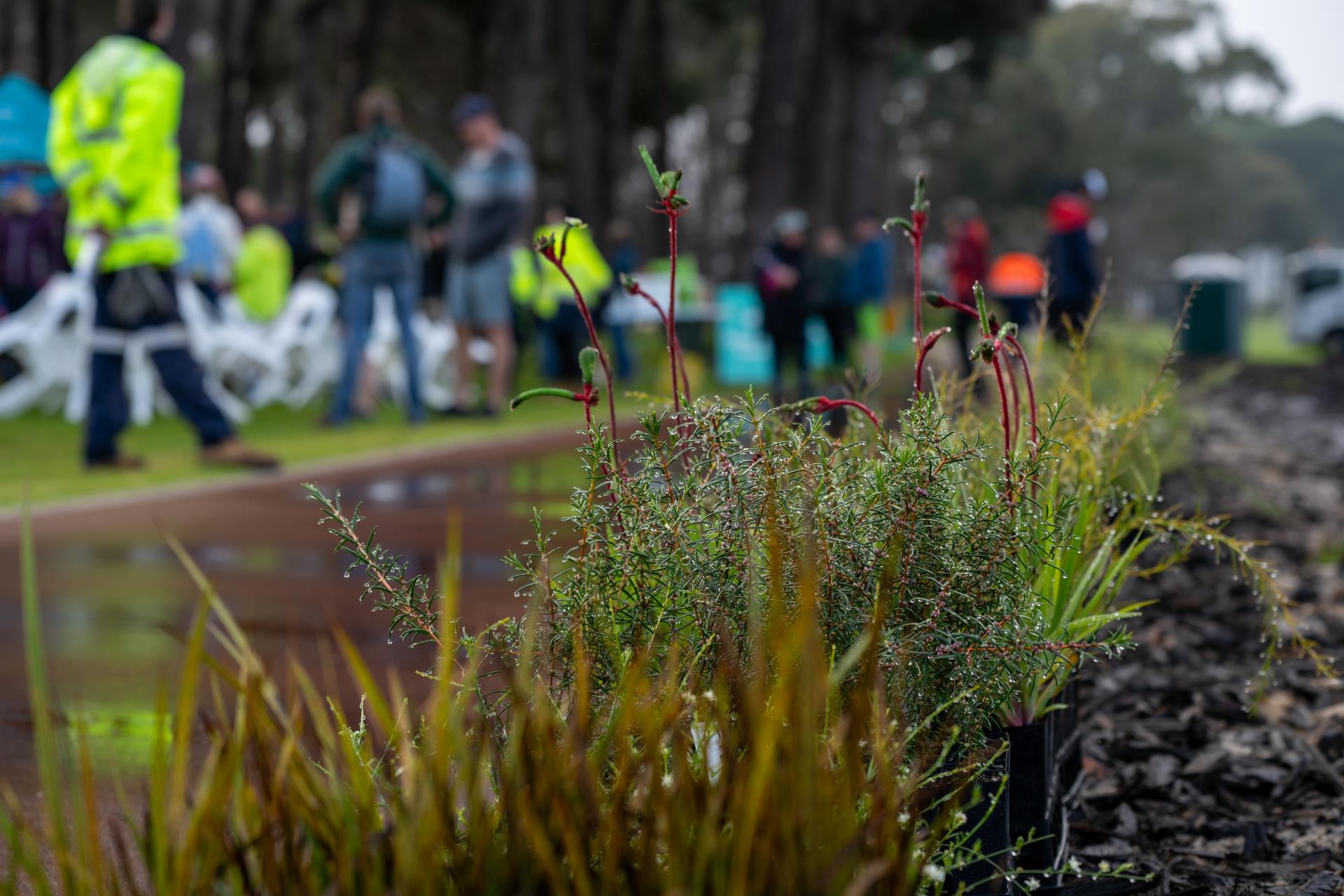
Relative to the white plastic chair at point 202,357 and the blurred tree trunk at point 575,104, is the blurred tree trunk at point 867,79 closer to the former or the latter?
the blurred tree trunk at point 575,104

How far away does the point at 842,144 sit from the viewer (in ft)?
114

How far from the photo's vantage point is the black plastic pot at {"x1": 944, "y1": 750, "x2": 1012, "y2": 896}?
227 centimetres

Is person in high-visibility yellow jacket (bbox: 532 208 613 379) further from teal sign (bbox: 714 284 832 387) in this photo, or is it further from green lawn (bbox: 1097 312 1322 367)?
green lawn (bbox: 1097 312 1322 367)

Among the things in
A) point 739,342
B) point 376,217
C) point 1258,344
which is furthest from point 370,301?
point 1258,344

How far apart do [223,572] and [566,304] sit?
36.0 ft

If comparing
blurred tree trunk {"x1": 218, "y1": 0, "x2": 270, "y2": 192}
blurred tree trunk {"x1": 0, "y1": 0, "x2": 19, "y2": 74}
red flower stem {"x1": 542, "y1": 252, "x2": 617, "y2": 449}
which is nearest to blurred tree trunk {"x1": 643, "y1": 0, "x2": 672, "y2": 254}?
blurred tree trunk {"x1": 218, "y1": 0, "x2": 270, "y2": 192}

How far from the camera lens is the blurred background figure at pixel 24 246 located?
42.8 feet

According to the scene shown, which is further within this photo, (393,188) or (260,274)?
(260,274)

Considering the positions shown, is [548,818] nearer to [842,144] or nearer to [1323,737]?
[1323,737]

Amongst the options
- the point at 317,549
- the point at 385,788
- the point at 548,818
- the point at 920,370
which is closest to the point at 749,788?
the point at 548,818

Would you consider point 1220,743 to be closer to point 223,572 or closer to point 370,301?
point 223,572

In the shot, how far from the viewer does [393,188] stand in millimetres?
11586

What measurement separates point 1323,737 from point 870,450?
61.2 inches

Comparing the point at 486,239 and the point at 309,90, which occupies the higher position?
the point at 309,90
